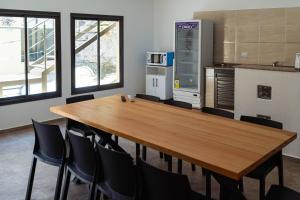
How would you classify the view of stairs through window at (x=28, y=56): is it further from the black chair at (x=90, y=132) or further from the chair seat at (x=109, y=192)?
the chair seat at (x=109, y=192)

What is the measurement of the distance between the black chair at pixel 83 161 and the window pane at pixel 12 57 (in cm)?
319

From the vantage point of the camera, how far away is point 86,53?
6.76m

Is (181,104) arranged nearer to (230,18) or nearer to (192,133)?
(192,133)

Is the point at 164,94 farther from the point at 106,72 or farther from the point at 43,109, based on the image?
the point at 43,109

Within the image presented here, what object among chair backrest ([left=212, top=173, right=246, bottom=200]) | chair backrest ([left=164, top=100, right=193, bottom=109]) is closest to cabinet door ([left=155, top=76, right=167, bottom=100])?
chair backrest ([left=164, top=100, right=193, bottom=109])

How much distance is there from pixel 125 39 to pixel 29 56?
6.81 feet

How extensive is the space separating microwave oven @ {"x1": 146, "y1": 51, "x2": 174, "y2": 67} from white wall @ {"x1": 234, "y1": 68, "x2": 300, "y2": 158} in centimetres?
241

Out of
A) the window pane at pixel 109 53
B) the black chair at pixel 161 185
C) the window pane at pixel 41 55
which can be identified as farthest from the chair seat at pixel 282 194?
the window pane at pixel 109 53

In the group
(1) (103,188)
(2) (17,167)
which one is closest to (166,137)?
(1) (103,188)

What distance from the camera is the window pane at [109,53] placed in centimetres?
704

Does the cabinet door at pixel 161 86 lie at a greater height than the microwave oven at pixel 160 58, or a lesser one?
lesser

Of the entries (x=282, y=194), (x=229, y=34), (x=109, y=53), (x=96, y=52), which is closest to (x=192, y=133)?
(x=282, y=194)

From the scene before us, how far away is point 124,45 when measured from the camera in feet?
23.8

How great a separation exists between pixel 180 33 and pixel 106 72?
1644 millimetres
